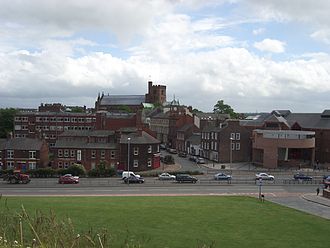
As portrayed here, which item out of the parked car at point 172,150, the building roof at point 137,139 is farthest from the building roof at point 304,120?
the building roof at point 137,139

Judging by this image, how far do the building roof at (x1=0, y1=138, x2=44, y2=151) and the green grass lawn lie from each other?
121 ft

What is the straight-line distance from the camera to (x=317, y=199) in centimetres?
5050

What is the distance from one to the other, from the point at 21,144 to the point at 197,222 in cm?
5088

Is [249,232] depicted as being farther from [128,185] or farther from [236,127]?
[236,127]

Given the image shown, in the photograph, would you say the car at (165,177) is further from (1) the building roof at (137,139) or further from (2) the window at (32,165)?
(2) the window at (32,165)

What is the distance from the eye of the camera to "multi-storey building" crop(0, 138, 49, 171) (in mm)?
74125

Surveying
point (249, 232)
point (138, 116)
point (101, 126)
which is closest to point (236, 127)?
point (138, 116)

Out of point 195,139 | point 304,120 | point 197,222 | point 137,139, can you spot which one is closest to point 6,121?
point 195,139

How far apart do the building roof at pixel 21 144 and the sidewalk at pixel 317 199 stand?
149 ft

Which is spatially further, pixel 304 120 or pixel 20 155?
pixel 304 120

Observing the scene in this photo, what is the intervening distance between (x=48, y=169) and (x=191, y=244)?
48.2 meters

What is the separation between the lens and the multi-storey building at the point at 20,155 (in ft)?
243

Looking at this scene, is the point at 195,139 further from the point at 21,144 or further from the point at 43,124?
the point at 21,144

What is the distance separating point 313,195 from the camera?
5384 cm
